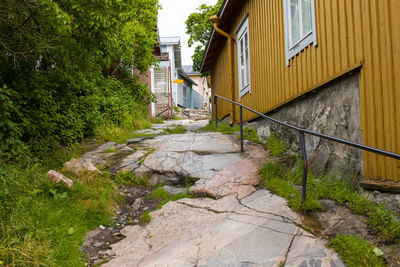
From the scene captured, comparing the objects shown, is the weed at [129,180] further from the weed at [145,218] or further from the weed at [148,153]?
the weed at [145,218]

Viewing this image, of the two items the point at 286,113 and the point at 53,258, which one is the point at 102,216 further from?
the point at 286,113

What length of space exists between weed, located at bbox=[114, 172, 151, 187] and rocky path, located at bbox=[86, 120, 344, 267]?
0.52ft

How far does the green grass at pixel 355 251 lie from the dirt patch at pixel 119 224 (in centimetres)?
217

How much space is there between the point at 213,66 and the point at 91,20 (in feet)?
32.7

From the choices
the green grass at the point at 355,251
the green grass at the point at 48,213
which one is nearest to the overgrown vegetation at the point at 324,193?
the green grass at the point at 355,251

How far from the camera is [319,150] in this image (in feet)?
13.7

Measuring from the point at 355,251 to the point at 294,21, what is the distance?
410 cm

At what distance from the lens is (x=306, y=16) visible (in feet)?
15.2

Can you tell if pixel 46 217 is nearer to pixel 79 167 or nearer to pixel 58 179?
pixel 58 179

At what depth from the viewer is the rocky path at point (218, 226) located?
2490mm

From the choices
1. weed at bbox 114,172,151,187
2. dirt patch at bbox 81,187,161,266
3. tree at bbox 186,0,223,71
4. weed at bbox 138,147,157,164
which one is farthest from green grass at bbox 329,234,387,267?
tree at bbox 186,0,223,71

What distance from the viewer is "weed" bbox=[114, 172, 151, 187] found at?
16.9ft

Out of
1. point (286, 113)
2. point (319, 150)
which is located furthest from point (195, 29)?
point (319, 150)

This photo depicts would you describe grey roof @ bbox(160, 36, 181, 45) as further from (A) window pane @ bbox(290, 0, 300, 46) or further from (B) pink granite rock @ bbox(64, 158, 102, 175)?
(B) pink granite rock @ bbox(64, 158, 102, 175)
